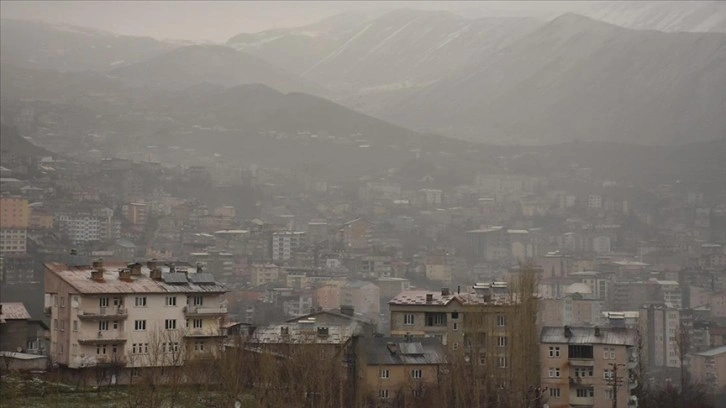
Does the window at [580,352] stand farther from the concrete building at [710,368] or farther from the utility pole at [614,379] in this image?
the concrete building at [710,368]

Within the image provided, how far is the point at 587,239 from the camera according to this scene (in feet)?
386

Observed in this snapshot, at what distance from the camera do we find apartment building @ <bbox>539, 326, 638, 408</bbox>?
113 feet

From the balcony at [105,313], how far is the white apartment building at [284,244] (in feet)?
258

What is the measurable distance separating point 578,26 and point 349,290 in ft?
296

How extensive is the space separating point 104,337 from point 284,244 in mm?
82564

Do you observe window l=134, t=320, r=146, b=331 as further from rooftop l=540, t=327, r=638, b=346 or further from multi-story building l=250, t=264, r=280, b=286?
multi-story building l=250, t=264, r=280, b=286

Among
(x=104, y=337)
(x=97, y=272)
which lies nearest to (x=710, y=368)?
(x=97, y=272)

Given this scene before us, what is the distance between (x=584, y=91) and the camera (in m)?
159

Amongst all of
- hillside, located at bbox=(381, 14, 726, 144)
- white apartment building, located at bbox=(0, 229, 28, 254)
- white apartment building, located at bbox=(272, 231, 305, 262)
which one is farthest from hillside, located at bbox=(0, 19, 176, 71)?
white apartment building, located at bbox=(0, 229, 28, 254)

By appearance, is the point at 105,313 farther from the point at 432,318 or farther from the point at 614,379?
the point at 614,379

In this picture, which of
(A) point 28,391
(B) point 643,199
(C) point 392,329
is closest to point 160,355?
(A) point 28,391

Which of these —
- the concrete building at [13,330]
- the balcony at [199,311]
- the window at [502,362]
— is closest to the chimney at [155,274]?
the balcony at [199,311]

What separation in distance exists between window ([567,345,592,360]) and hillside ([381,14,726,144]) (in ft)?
317

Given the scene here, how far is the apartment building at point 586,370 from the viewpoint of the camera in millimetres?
34406
